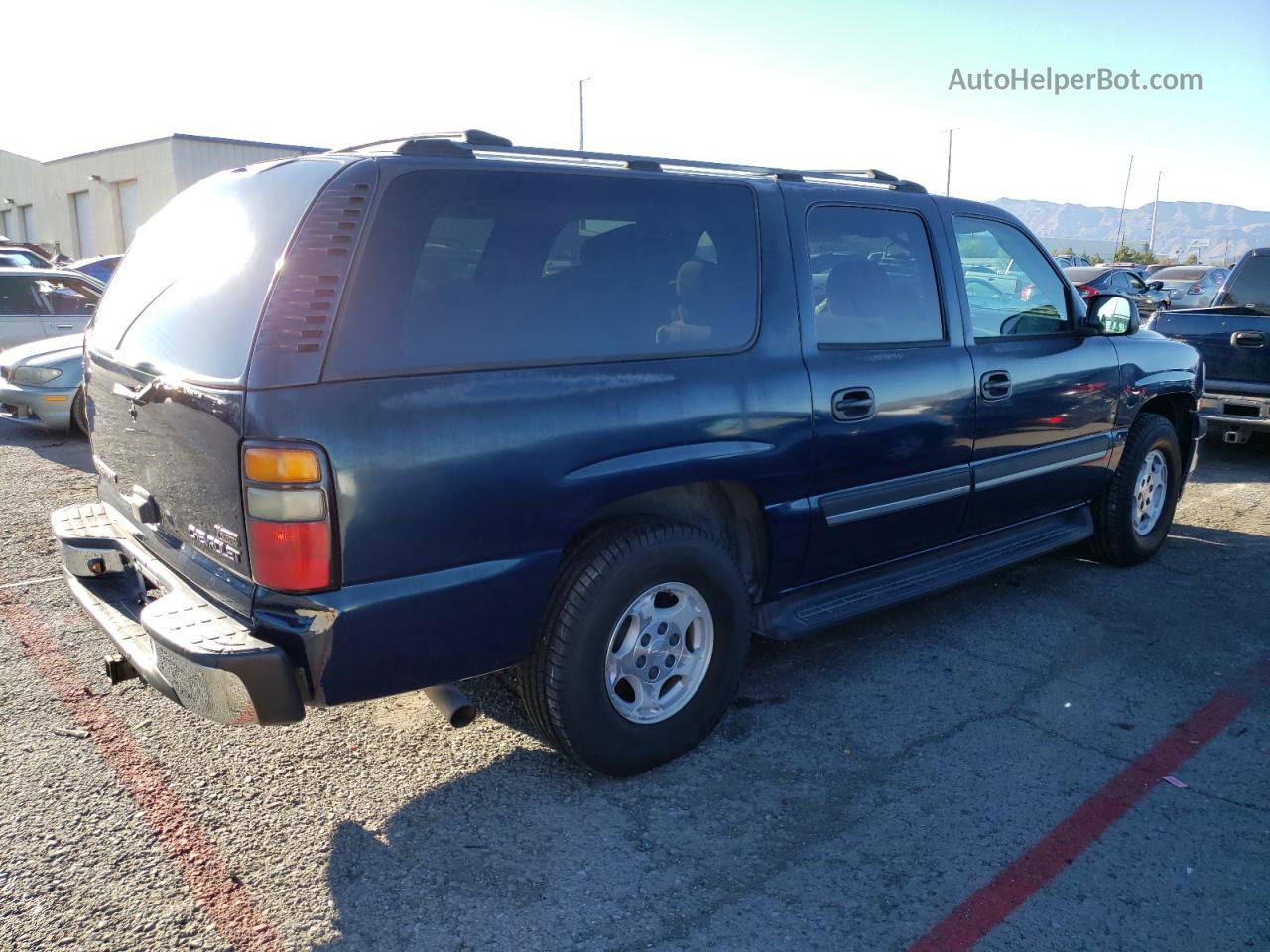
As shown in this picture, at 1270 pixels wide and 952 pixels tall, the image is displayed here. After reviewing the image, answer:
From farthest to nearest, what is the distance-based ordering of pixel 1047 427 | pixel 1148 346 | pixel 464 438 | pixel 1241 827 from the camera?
pixel 1148 346 → pixel 1047 427 → pixel 1241 827 → pixel 464 438

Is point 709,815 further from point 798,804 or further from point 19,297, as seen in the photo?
point 19,297

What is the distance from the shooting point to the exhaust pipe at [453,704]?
2.84 metres

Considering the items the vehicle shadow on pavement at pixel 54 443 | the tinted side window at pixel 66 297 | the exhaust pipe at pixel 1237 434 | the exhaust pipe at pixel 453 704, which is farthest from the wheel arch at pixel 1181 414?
the tinted side window at pixel 66 297

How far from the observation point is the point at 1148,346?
5.22m

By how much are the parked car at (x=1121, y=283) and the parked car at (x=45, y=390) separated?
17.3m

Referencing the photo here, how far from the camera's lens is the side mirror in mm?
4863

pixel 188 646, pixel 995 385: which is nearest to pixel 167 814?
pixel 188 646

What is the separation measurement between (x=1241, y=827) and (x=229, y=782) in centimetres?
313

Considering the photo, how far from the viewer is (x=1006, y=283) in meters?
4.54

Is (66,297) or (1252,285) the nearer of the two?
(1252,285)

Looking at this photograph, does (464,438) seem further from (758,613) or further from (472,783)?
(758,613)

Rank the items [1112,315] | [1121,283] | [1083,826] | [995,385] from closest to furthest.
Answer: [1083,826] < [995,385] < [1112,315] < [1121,283]

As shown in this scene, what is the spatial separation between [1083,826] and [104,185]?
4435 cm

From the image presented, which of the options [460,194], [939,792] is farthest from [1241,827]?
[460,194]
